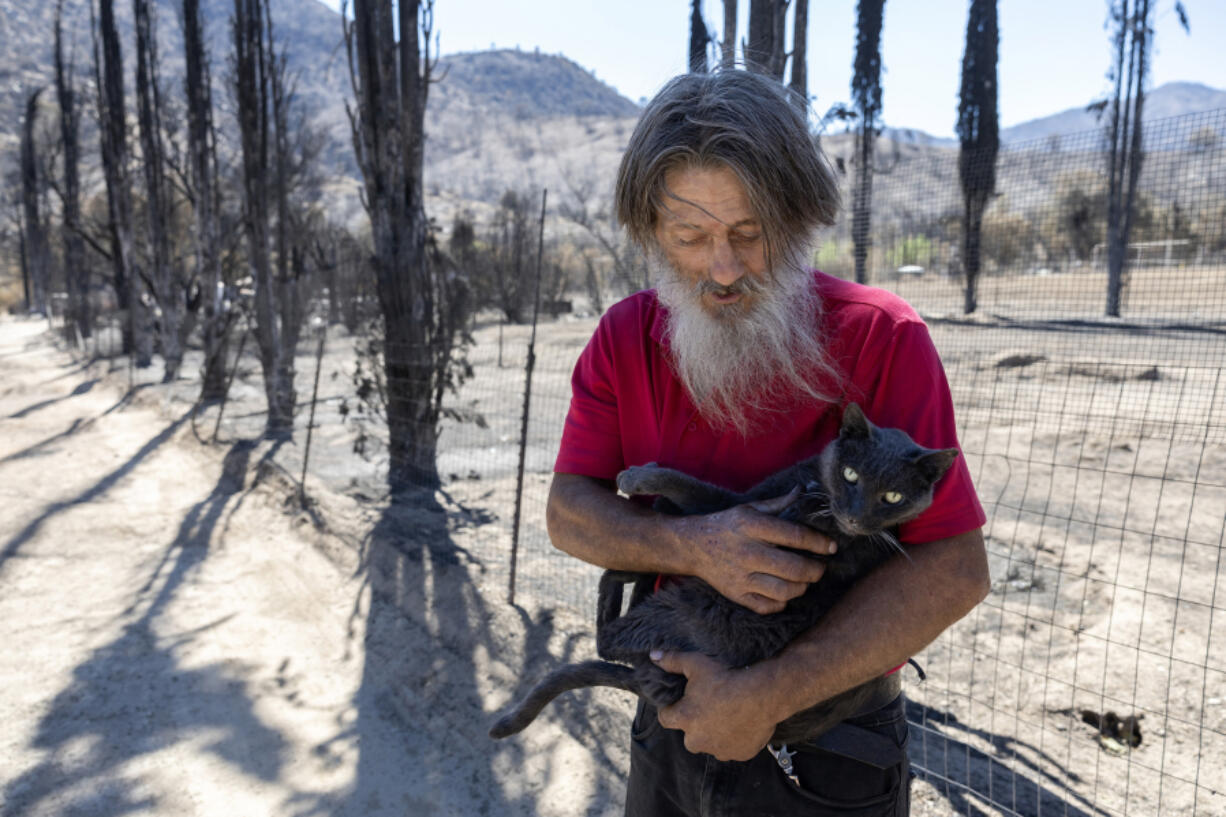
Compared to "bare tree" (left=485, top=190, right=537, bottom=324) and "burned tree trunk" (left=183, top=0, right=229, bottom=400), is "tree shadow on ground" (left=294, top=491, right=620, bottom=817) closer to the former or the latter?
"burned tree trunk" (left=183, top=0, right=229, bottom=400)

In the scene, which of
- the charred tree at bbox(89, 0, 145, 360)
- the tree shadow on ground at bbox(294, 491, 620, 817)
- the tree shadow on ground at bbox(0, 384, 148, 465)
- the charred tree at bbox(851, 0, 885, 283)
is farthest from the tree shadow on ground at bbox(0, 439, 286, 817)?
the charred tree at bbox(851, 0, 885, 283)

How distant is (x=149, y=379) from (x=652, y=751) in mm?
17473

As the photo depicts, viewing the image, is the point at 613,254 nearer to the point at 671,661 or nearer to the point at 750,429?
the point at 750,429

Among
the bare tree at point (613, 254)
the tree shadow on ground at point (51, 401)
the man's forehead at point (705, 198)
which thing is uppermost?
the bare tree at point (613, 254)

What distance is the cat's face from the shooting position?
1.39m

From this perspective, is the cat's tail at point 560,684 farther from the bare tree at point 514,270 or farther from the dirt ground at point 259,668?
the bare tree at point 514,270

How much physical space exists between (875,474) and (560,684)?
3.25 feet

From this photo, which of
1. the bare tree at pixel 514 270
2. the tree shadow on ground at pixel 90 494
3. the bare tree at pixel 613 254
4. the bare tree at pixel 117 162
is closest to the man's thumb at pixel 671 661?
the bare tree at pixel 613 254

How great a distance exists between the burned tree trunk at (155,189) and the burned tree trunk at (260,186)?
526cm

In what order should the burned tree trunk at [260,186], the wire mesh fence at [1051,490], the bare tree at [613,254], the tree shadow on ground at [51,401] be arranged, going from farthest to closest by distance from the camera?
the tree shadow on ground at [51,401] → the burned tree trunk at [260,186] → the bare tree at [613,254] → the wire mesh fence at [1051,490]

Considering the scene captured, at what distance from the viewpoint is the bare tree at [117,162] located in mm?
16484

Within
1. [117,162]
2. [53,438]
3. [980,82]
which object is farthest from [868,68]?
[53,438]

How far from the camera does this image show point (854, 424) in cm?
142

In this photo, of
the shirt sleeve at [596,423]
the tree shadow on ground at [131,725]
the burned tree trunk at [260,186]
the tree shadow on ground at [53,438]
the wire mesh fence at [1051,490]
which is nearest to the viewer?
the shirt sleeve at [596,423]
